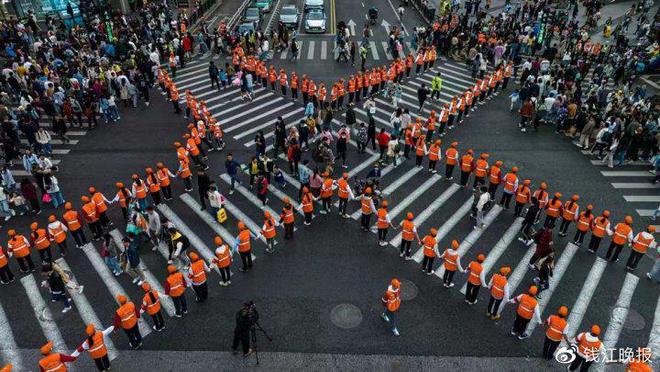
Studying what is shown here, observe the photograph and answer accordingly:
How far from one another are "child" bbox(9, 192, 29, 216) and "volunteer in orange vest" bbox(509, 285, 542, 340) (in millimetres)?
16518

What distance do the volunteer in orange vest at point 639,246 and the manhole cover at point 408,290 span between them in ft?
21.8

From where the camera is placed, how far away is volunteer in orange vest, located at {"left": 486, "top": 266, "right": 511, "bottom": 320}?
10727 mm

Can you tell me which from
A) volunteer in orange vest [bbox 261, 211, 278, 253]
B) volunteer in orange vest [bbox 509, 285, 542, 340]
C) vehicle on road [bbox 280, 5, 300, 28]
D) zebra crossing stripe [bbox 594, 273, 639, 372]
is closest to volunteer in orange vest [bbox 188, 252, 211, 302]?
volunteer in orange vest [bbox 261, 211, 278, 253]

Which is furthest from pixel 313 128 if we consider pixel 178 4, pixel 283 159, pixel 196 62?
pixel 178 4

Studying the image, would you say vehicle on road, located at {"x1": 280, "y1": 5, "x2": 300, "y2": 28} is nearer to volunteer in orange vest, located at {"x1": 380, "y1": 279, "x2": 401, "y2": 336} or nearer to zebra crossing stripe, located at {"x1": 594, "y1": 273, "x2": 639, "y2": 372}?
volunteer in orange vest, located at {"x1": 380, "y1": 279, "x2": 401, "y2": 336}

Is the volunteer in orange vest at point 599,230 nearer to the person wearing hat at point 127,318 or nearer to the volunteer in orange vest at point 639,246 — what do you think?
the volunteer in orange vest at point 639,246

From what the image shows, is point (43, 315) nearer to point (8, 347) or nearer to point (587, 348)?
point (8, 347)

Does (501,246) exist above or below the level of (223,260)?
below

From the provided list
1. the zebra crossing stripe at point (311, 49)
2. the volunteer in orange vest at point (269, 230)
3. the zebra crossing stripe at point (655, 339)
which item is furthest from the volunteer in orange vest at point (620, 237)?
the zebra crossing stripe at point (311, 49)

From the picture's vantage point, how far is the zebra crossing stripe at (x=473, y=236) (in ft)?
43.3

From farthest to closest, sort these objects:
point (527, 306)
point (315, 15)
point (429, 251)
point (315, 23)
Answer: point (315, 15)
point (315, 23)
point (429, 251)
point (527, 306)

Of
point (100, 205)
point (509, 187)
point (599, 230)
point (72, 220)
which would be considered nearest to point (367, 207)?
point (509, 187)

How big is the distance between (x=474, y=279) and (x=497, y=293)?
68 cm

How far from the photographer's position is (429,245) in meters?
12.3
